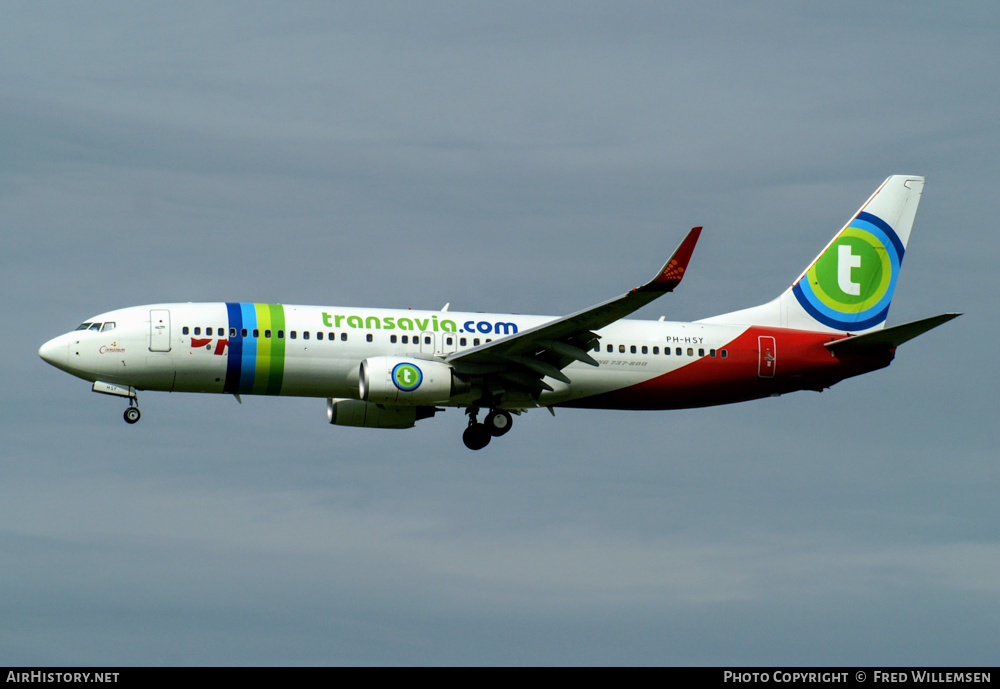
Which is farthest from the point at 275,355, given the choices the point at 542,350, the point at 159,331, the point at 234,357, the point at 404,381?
the point at 542,350

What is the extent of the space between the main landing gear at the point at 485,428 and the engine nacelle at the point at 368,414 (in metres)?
2.33

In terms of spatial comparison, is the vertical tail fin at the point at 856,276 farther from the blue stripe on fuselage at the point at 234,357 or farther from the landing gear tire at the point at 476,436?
the blue stripe on fuselage at the point at 234,357

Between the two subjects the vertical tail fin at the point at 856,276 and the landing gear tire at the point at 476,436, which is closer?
the landing gear tire at the point at 476,436

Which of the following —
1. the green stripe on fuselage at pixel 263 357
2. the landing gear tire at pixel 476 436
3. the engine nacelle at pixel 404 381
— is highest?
the green stripe on fuselage at pixel 263 357

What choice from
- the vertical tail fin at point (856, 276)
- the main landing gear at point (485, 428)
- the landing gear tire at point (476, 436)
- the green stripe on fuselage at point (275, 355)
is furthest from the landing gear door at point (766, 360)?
the green stripe on fuselage at point (275, 355)

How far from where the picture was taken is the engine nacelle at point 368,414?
184 ft

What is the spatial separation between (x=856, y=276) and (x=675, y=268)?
15882 mm

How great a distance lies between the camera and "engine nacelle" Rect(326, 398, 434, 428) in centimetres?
5609

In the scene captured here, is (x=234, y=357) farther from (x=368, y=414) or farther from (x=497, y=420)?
(x=497, y=420)

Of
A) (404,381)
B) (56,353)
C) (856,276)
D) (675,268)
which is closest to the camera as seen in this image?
(675,268)

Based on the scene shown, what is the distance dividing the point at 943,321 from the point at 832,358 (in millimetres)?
6486

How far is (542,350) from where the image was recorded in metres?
52.6

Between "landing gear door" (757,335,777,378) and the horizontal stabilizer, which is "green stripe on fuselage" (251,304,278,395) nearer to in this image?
"landing gear door" (757,335,777,378)
